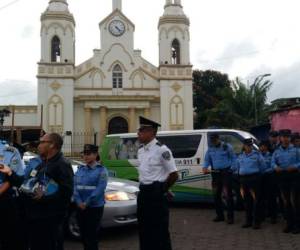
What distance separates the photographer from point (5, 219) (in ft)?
15.0

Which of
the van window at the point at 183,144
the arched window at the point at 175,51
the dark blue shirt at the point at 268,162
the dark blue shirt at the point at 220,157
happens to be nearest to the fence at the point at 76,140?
the arched window at the point at 175,51

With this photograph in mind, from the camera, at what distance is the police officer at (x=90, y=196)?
5.19 m

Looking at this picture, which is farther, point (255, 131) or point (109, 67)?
point (109, 67)

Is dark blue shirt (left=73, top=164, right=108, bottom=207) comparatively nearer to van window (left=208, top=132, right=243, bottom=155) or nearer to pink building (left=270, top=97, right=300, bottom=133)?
van window (left=208, top=132, right=243, bottom=155)

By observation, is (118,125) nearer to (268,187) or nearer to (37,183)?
(268,187)

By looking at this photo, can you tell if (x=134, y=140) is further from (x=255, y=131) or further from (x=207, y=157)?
(x=255, y=131)

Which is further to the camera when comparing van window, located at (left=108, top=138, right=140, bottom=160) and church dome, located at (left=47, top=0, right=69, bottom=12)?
church dome, located at (left=47, top=0, right=69, bottom=12)

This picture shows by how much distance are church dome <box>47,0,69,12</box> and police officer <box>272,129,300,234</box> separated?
32374mm

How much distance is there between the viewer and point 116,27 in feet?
126

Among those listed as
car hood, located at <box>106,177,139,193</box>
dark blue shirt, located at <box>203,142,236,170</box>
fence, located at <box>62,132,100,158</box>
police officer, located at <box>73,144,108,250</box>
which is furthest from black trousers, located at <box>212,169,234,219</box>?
fence, located at <box>62,132,100,158</box>

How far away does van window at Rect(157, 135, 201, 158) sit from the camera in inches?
416

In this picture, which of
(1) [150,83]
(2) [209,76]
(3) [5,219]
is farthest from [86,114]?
(3) [5,219]

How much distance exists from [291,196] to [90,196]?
396cm

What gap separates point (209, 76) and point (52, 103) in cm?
2550
